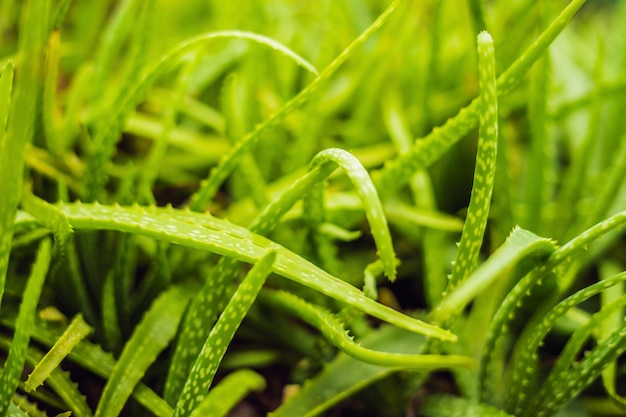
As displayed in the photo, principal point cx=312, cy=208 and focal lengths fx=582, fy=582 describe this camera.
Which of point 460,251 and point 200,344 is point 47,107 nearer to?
point 200,344

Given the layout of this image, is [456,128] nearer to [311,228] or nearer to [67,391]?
[311,228]

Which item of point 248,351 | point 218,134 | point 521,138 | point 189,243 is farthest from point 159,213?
point 521,138

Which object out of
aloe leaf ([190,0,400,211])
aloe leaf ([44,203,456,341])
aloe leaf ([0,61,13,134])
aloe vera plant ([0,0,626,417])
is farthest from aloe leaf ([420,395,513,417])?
aloe leaf ([0,61,13,134])

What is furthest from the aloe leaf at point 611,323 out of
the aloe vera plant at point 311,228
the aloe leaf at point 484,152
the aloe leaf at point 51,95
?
the aloe leaf at point 51,95

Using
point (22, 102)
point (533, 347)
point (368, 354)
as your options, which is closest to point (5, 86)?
point (22, 102)

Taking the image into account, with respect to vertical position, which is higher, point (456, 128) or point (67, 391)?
point (456, 128)

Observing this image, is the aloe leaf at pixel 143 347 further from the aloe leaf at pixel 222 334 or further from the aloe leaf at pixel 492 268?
the aloe leaf at pixel 492 268

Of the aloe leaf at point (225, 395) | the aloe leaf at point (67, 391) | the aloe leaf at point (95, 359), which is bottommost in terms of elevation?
the aloe leaf at point (67, 391)
